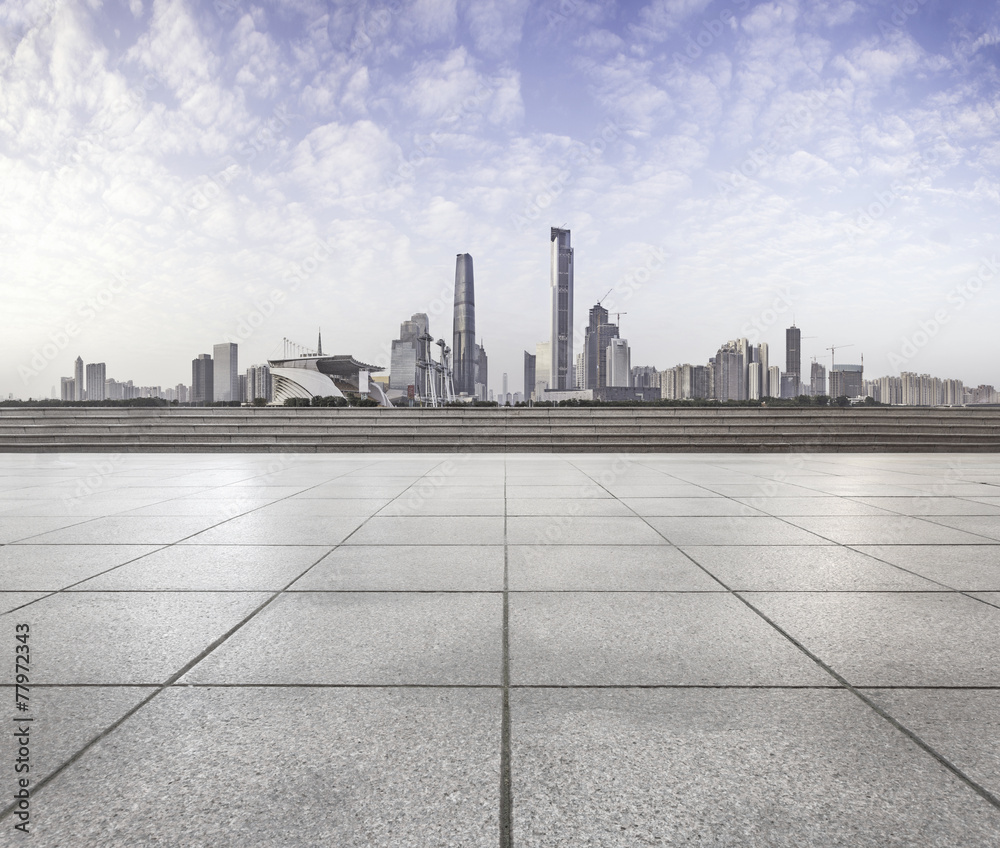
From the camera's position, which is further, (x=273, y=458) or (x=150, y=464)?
(x=273, y=458)

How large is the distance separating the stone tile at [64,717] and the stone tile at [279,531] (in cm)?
309

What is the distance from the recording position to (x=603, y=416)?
2098 cm

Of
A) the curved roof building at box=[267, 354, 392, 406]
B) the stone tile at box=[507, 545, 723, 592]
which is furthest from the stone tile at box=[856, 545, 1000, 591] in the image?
the curved roof building at box=[267, 354, 392, 406]

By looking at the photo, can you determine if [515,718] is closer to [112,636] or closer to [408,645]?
[408,645]

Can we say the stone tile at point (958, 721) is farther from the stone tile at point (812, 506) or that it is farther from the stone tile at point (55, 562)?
the stone tile at point (55, 562)

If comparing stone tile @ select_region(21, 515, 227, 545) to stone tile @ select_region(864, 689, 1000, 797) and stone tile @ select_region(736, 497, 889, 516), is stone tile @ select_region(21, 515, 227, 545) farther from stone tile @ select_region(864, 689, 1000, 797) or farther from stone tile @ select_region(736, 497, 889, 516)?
stone tile @ select_region(736, 497, 889, 516)

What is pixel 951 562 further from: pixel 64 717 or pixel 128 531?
pixel 128 531

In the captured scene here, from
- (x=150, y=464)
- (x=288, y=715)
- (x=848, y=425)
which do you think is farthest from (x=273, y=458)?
(x=848, y=425)

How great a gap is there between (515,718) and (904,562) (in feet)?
14.0

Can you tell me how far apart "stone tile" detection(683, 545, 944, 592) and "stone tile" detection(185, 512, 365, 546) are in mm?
3594

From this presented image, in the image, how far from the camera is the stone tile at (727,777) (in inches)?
72.7

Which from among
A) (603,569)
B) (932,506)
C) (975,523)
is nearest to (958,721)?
(603,569)

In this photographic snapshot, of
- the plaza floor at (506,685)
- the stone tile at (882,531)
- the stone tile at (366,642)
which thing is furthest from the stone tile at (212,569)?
the stone tile at (882,531)

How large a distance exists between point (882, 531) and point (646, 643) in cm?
454
